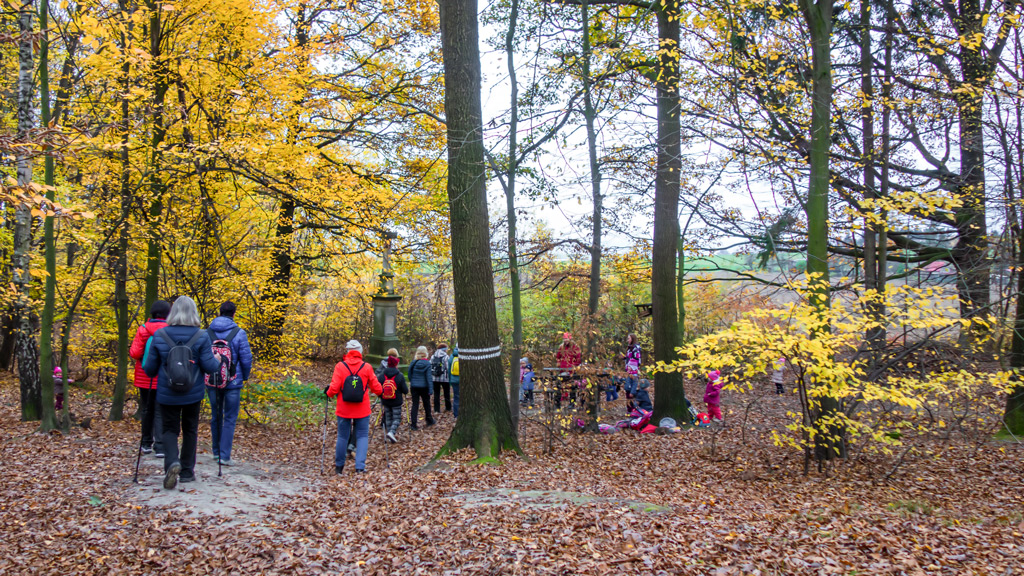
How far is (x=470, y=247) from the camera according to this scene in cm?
707

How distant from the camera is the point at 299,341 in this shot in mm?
11227

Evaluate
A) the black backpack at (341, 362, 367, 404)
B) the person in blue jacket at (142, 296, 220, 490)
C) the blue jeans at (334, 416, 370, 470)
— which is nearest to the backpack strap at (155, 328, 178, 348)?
the person in blue jacket at (142, 296, 220, 490)

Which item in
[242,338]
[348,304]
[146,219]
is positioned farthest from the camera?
[348,304]

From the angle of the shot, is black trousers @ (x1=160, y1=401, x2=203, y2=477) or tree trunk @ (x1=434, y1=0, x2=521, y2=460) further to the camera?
tree trunk @ (x1=434, y1=0, x2=521, y2=460)

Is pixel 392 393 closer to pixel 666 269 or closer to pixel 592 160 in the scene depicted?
pixel 592 160

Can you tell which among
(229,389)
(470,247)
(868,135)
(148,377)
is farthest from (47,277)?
(868,135)

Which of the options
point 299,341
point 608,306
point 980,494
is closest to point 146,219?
point 299,341

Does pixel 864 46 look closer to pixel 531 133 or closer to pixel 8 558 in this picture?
pixel 531 133

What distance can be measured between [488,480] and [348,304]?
1095 centimetres

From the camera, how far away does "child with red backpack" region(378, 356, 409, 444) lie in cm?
924

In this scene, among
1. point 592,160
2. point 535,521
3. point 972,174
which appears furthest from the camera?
point 972,174

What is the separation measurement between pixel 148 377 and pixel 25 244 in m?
3.26

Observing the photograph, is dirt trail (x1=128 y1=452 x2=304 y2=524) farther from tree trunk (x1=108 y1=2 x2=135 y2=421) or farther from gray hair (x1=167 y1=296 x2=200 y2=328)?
tree trunk (x1=108 y1=2 x2=135 y2=421)

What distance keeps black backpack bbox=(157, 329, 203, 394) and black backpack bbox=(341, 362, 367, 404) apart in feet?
5.73
